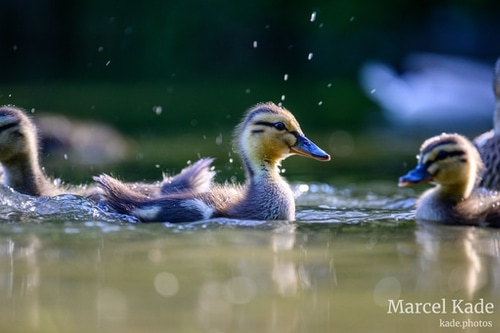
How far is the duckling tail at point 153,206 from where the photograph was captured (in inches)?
333

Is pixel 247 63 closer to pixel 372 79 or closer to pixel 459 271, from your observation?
pixel 372 79

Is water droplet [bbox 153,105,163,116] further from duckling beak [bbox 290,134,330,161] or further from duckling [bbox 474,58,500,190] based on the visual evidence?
duckling beak [bbox 290,134,330,161]

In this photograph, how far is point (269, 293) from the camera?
6.25 metres

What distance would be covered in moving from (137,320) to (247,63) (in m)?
21.1

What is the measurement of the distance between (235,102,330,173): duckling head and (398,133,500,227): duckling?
0.76m

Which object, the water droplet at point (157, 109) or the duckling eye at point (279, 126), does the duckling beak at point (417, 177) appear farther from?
the water droplet at point (157, 109)

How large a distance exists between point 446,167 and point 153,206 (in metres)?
2.23

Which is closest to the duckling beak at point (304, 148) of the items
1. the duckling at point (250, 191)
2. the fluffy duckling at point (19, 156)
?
the duckling at point (250, 191)

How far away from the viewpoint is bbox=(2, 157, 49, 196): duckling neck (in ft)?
30.8

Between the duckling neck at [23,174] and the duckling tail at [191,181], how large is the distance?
3.34 ft

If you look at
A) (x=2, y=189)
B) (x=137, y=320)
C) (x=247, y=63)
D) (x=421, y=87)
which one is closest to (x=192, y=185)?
(x=2, y=189)

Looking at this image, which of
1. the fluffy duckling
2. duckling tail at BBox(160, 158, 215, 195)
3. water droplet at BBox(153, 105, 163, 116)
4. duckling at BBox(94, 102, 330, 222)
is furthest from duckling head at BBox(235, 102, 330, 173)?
water droplet at BBox(153, 105, 163, 116)

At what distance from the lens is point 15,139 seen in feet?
30.8

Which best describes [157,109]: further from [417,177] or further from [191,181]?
[417,177]
